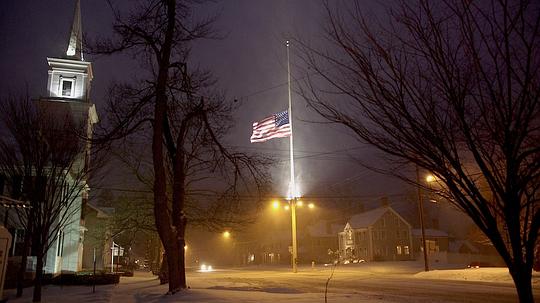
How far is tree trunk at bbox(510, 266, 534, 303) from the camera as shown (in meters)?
4.79

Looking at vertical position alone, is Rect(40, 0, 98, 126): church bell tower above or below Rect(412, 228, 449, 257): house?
above

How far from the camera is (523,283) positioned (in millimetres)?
4883

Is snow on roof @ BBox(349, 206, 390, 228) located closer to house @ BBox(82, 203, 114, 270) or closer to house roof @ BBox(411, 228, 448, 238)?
house roof @ BBox(411, 228, 448, 238)

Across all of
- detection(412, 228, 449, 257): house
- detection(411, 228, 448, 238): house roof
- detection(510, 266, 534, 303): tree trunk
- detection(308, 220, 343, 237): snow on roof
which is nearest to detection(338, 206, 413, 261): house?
detection(412, 228, 449, 257): house

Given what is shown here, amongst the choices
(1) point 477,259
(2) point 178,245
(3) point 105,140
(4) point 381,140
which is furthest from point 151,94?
(1) point 477,259

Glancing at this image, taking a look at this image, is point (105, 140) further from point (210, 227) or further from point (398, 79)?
point (210, 227)

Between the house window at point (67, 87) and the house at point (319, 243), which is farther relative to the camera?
the house at point (319, 243)

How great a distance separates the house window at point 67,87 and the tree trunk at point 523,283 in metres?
44.3

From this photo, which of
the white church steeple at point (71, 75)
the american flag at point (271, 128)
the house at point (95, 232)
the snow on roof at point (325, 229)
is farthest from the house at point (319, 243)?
the american flag at point (271, 128)

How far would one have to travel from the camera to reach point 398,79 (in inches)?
222

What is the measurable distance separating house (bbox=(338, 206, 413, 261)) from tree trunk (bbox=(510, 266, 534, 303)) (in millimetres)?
63220

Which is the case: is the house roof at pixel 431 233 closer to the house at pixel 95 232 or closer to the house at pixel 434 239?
the house at pixel 434 239

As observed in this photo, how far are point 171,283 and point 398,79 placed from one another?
44.5ft

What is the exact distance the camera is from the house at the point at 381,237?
6694cm
